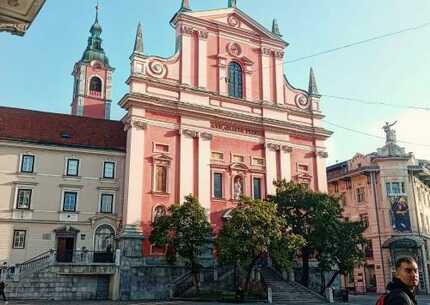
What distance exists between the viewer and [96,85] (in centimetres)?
5444

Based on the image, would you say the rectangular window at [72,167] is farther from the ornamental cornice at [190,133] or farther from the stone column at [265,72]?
the stone column at [265,72]

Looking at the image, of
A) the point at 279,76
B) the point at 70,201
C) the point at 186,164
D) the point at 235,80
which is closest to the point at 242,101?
the point at 235,80

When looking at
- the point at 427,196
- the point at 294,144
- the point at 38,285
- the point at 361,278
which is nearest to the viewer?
the point at 38,285

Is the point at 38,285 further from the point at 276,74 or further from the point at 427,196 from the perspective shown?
the point at 427,196

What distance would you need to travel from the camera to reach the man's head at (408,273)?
425cm

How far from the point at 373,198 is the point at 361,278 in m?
8.32

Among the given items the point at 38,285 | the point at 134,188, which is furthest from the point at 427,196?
the point at 38,285

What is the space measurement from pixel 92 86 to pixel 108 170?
23.4 m

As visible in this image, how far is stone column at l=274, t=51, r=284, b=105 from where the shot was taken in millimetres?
38656

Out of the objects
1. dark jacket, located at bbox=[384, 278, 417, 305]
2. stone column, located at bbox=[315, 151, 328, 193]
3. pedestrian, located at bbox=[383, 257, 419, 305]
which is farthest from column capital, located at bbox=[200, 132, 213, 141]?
dark jacket, located at bbox=[384, 278, 417, 305]

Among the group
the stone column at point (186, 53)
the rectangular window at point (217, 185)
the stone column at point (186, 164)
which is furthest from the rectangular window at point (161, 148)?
the stone column at point (186, 53)

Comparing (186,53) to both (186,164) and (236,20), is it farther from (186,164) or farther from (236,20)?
(186,164)

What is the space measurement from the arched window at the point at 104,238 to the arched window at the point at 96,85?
25876 mm

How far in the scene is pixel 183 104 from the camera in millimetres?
33500
